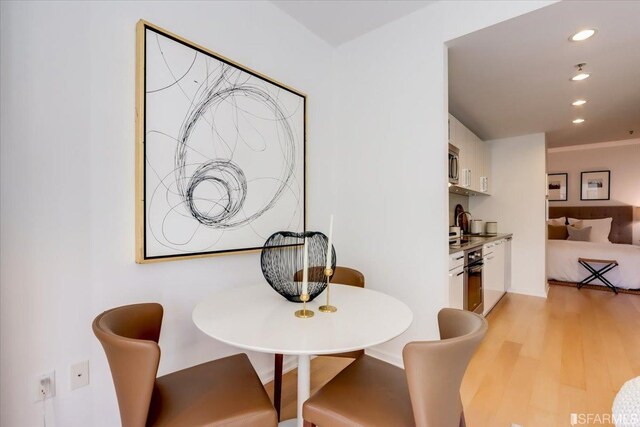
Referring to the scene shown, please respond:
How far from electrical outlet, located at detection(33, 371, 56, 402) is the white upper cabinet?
11.4 feet

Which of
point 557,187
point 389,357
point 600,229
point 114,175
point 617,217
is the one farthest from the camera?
point 557,187

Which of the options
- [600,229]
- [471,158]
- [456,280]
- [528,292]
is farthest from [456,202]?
[600,229]

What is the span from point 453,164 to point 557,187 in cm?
451

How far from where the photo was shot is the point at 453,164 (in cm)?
330

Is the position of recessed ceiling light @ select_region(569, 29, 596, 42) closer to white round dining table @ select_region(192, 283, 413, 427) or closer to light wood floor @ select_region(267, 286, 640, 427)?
white round dining table @ select_region(192, 283, 413, 427)

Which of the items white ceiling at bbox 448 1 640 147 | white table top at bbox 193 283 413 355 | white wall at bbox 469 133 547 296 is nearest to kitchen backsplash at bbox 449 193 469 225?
white wall at bbox 469 133 547 296

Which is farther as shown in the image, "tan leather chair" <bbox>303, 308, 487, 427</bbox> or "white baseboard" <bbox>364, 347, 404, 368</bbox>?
"white baseboard" <bbox>364, 347, 404, 368</bbox>

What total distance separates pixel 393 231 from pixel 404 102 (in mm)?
984

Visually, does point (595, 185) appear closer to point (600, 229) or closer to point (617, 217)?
point (617, 217)

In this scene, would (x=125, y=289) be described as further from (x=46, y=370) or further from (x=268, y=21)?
(x=268, y=21)

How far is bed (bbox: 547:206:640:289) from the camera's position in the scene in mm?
4375

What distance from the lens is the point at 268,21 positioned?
2141mm

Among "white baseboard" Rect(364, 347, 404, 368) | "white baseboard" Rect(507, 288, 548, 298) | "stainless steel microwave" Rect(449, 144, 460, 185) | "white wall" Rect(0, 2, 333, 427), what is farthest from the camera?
"white baseboard" Rect(507, 288, 548, 298)

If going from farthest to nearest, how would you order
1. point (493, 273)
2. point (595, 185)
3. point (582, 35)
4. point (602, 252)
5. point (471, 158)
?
1. point (595, 185)
2. point (602, 252)
3. point (471, 158)
4. point (493, 273)
5. point (582, 35)
